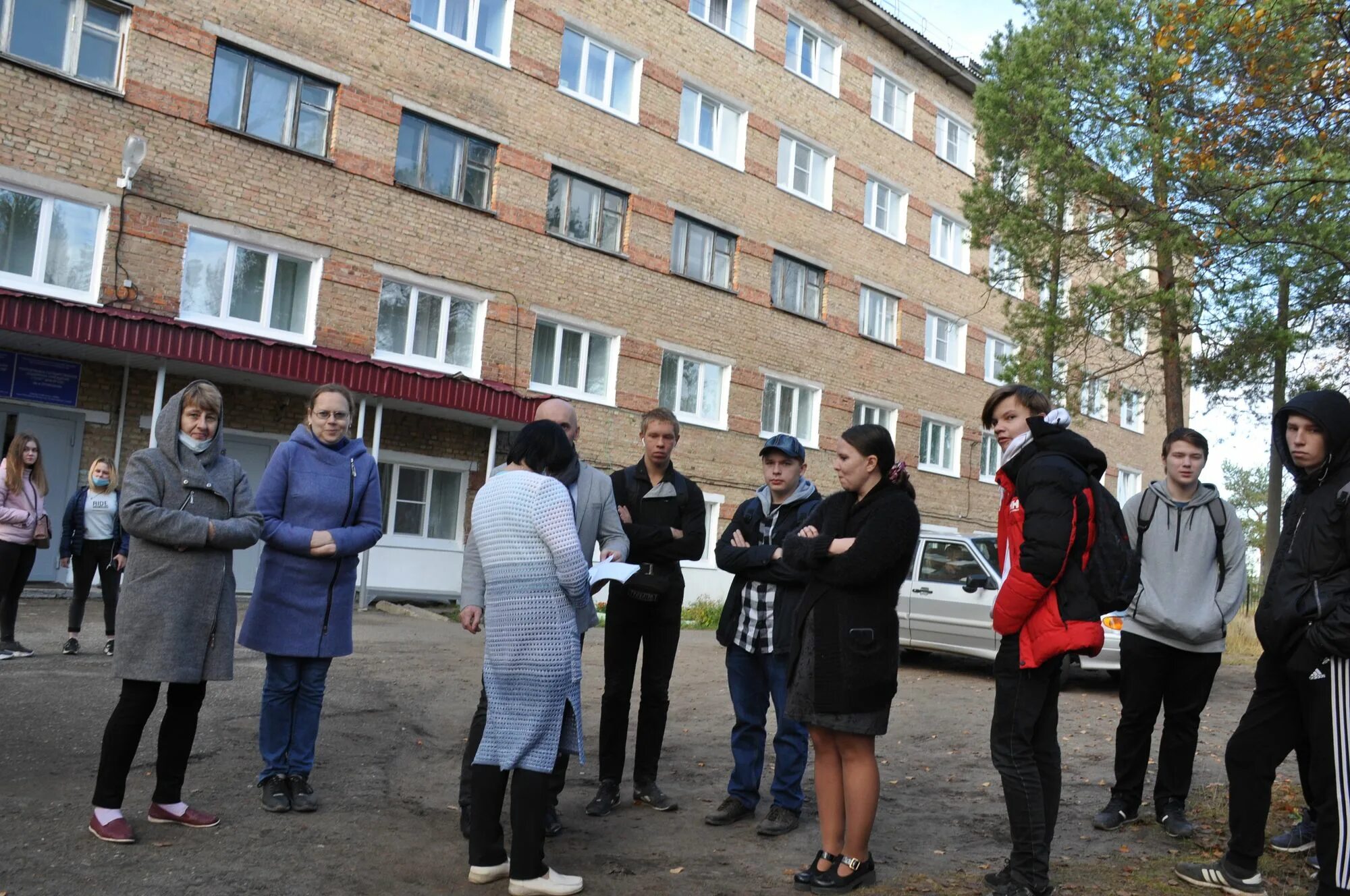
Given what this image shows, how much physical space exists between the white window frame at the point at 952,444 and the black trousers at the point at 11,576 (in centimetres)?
2340

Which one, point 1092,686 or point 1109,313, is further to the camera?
point 1109,313

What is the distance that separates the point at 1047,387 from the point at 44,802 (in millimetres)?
18008

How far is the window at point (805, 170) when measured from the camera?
25219mm

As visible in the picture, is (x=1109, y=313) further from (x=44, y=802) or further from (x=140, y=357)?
(x=44, y=802)

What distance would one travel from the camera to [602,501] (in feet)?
18.0

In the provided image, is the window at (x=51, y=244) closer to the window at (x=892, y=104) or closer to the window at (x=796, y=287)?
the window at (x=796, y=287)

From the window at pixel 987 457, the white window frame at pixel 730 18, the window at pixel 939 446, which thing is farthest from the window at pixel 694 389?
the window at pixel 987 457

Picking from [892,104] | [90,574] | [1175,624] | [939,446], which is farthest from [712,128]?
[1175,624]

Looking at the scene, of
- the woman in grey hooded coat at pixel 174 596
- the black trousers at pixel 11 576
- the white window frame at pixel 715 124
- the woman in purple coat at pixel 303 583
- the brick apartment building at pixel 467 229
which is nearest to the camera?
the woman in grey hooded coat at pixel 174 596

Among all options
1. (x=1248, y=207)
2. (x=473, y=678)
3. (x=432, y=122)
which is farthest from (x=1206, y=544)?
(x=432, y=122)

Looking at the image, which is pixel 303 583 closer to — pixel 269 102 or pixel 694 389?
pixel 269 102

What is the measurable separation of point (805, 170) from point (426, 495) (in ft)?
42.0

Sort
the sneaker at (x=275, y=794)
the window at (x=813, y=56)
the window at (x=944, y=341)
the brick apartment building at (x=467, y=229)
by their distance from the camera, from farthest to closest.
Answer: the window at (x=944, y=341)
the window at (x=813, y=56)
the brick apartment building at (x=467, y=229)
the sneaker at (x=275, y=794)

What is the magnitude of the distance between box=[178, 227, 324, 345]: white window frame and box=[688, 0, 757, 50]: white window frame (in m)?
10.9
